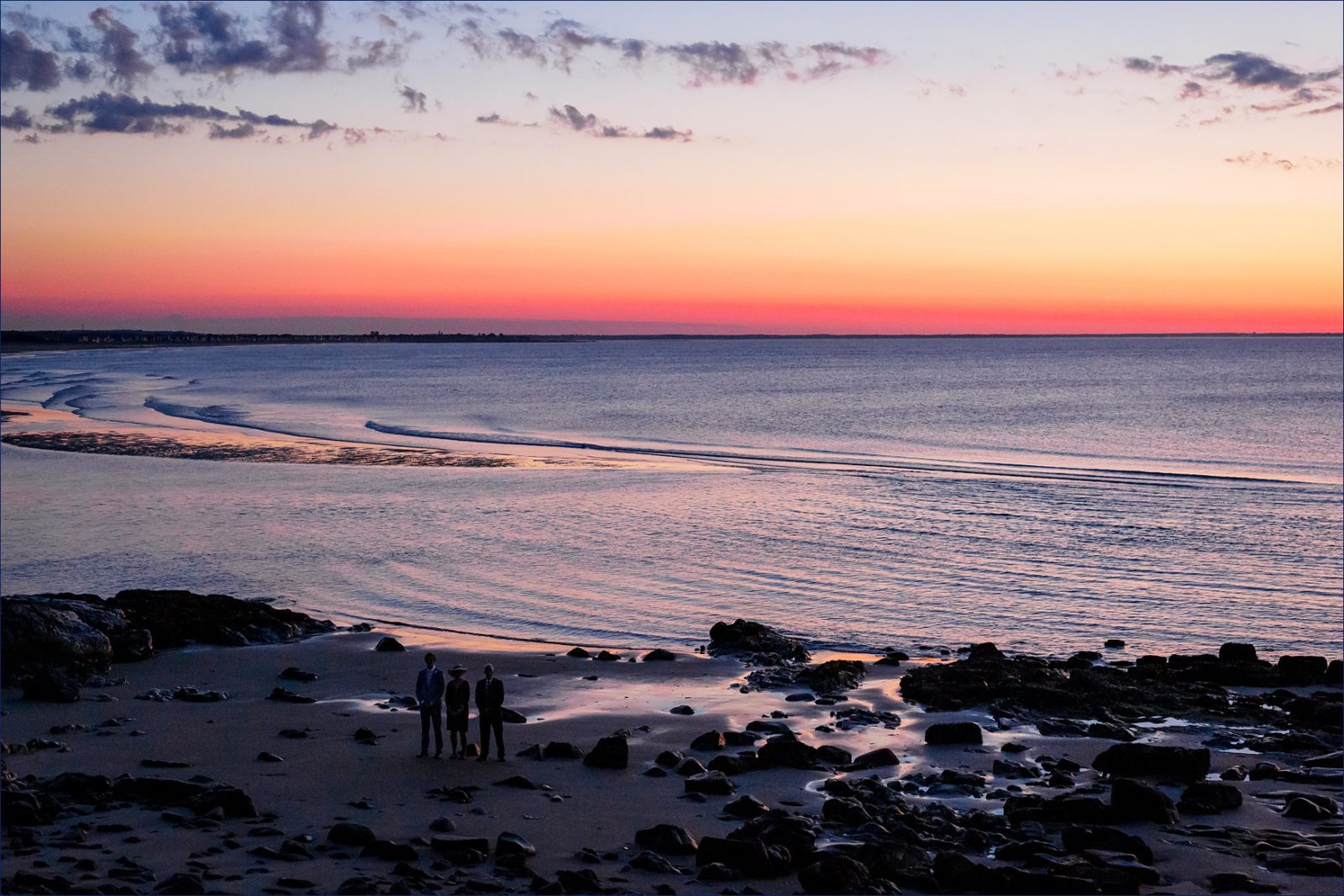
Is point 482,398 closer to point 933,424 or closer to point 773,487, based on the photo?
point 933,424

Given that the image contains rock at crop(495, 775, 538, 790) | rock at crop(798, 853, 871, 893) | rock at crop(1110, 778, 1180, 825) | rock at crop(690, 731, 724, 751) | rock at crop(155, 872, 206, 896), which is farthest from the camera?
rock at crop(690, 731, 724, 751)

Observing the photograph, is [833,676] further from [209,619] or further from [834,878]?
[209,619]

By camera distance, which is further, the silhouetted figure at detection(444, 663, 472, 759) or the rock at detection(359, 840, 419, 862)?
the silhouetted figure at detection(444, 663, 472, 759)

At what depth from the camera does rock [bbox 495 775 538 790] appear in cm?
1566

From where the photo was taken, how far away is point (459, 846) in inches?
518

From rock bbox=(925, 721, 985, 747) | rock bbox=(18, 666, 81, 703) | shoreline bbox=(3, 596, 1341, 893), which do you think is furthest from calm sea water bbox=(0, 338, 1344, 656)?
rock bbox=(18, 666, 81, 703)

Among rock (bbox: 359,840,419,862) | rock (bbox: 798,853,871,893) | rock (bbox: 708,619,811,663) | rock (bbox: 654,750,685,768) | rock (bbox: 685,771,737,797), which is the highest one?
rock (bbox: 798,853,871,893)

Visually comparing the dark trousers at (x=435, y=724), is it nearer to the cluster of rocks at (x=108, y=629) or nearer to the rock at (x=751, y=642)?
the cluster of rocks at (x=108, y=629)

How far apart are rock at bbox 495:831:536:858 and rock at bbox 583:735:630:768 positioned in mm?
3459

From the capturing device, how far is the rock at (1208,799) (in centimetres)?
1523

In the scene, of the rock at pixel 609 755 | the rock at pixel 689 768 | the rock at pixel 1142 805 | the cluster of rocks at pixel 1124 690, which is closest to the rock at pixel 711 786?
the rock at pixel 689 768

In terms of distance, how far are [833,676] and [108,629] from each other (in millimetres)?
13314

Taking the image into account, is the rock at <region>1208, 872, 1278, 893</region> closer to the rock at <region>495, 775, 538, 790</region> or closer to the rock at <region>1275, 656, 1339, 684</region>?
the rock at <region>495, 775, 538, 790</region>

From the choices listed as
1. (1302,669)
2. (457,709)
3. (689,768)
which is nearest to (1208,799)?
(689,768)
